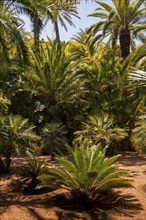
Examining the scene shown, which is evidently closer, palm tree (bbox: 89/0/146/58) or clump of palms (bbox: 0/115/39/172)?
clump of palms (bbox: 0/115/39/172)

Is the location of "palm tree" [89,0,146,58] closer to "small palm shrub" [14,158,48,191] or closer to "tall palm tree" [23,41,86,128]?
"tall palm tree" [23,41,86,128]

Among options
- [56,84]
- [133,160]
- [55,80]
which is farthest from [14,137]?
[55,80]

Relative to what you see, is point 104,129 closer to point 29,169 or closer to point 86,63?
point 29,169

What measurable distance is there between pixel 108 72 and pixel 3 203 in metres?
11.1

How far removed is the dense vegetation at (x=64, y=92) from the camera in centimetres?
895

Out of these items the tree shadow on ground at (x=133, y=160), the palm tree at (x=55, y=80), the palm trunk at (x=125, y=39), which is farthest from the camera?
the palm trunk at (x=125, y=39)

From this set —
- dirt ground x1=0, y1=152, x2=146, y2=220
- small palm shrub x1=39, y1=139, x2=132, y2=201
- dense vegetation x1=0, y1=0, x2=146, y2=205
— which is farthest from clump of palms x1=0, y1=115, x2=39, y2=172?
small palm shrub x1=39, y1=139, x2=132, y2=201

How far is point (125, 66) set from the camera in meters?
16.0

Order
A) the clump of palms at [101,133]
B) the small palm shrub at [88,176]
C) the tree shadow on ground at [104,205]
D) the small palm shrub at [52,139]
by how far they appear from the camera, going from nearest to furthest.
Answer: the tree shadow on ground at [104,205] → the small palm shrub at [88,176] → the clump of palms at [101,133] → the small palm shrub at [52,139]

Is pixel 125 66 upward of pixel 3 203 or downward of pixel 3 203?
upward

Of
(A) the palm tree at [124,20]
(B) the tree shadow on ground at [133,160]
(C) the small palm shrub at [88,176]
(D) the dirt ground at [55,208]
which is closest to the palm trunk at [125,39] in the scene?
(A) the palm tree at [124,20]

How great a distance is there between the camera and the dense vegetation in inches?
352

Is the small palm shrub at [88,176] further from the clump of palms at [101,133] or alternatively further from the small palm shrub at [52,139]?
the small palm shrub at [52,139]

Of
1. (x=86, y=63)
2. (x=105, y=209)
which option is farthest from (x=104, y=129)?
(x=86, y=63)
